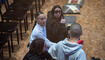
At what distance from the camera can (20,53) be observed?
5043mm

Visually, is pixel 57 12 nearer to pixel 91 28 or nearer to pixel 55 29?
pixel 55 29

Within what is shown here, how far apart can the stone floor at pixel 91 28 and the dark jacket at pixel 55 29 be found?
81 cm

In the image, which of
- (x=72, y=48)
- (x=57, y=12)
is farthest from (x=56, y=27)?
(x=72, y=48)

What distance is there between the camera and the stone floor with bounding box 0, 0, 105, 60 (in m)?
5.08

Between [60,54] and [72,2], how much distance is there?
455 cm

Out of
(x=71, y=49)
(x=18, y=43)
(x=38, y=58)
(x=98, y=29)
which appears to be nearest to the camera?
(x=71, y=49)

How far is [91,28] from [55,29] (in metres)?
1.76

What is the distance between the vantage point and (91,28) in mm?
5992

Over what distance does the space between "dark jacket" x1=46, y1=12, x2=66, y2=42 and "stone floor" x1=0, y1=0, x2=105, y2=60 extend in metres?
0.81

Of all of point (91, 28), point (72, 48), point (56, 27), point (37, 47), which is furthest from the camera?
point (91, 28)

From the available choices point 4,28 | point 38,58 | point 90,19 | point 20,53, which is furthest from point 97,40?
point 38,58

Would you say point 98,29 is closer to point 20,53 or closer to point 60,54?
point 20,53

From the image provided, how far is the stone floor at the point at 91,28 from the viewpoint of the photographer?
5.08 m

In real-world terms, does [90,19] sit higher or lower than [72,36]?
lower
